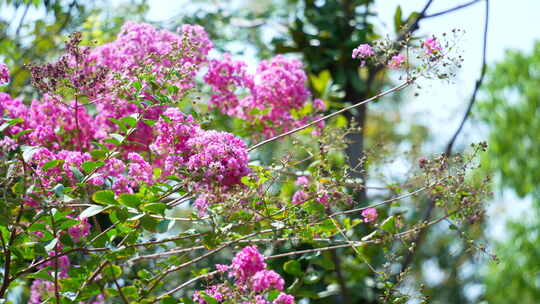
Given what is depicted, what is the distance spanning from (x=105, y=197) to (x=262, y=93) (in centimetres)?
143

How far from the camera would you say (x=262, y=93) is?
3408mm

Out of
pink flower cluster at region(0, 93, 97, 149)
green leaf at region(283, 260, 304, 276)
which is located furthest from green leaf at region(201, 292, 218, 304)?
pink flower cluster at region(0, 93, 97, 149)

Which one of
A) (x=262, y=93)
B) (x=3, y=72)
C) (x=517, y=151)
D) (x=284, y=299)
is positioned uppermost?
(x=3, y=72)

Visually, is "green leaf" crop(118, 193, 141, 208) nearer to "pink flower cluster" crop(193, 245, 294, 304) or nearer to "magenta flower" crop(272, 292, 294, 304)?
"pink flower cluster" crop(193, 245, 294, 304)

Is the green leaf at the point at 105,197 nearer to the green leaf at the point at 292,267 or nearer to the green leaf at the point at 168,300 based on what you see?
the green leaf at the point at 168,300

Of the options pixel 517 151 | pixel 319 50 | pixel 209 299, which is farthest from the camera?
pixel 517 151

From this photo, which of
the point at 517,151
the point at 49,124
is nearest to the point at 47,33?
the point at 49,124

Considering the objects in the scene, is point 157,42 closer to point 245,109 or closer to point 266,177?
point 245,109

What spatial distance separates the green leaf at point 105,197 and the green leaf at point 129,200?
1.0 inches

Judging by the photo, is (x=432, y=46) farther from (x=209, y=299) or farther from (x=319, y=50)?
(x=319, y=50)

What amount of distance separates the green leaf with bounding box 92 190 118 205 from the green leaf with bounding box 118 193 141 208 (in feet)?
0.08

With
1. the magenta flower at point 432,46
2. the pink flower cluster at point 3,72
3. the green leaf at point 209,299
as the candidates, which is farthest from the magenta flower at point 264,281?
the pink flower cluster at point 3,72

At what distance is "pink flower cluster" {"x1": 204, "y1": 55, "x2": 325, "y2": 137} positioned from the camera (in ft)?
11.1

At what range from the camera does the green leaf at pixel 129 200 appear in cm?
212
